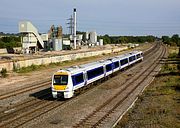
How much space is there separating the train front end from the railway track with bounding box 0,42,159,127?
2.58 feet

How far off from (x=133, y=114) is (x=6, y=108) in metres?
9.97

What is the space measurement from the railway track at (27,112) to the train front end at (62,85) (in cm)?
79

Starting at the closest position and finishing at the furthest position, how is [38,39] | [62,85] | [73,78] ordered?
[62,85] → [73,78] → [38,39]

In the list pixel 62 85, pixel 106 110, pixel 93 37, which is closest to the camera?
pixel 106 110

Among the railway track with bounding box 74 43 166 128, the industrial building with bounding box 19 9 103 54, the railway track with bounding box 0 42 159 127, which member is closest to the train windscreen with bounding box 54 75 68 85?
the railway track with bounding box 0 42 159 127

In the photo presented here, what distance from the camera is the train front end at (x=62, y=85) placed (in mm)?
26891

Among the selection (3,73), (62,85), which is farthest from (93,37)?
(62,85)

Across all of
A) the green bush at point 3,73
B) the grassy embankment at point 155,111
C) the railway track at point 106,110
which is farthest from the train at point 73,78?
the green bush at point 3,73

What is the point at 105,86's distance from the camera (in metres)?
36.1

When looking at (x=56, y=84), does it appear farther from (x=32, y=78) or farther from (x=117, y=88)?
(x=32, y=78)

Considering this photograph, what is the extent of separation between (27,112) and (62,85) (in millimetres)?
4295

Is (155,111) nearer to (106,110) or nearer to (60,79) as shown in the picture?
(106,110)

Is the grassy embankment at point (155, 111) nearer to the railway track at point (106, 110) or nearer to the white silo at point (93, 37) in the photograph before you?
the railway track at point (106, 110)

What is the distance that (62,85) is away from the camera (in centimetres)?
2695
